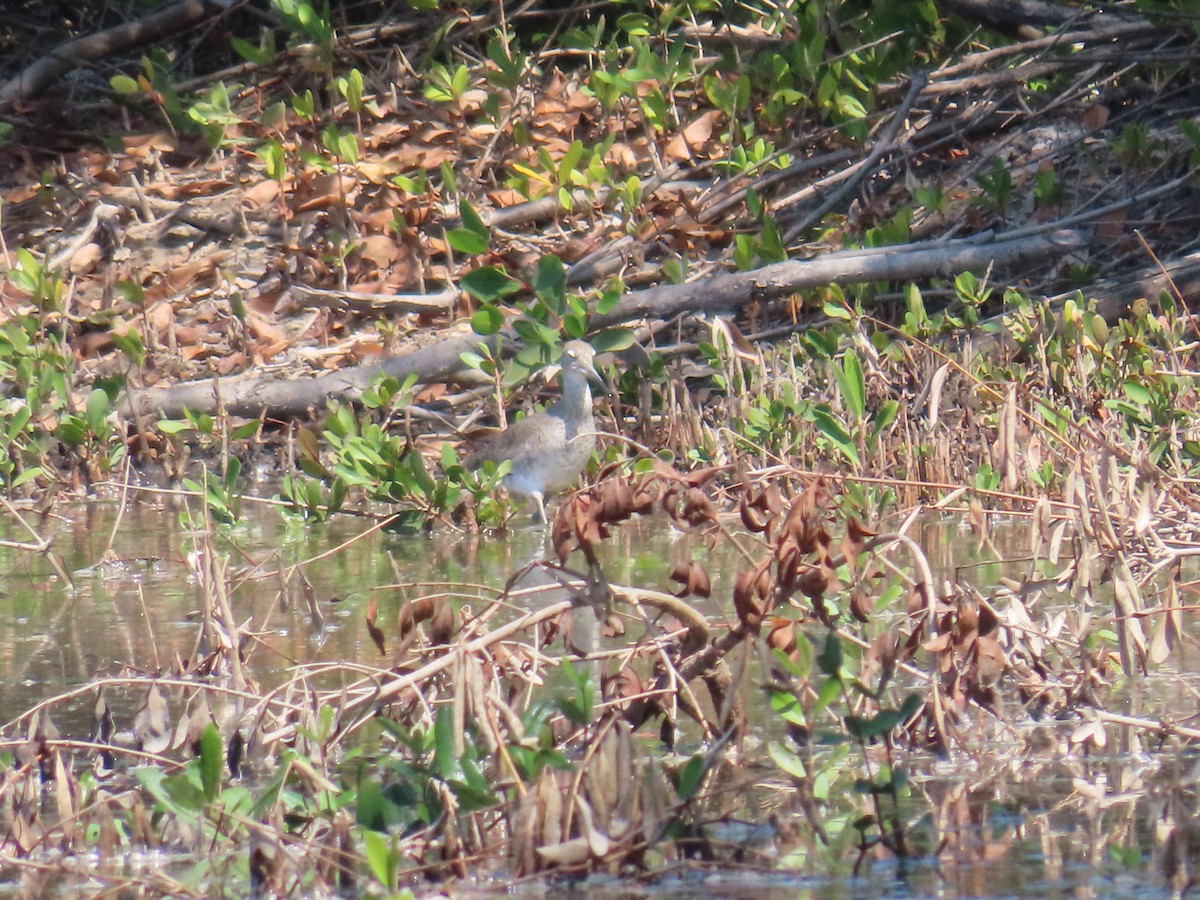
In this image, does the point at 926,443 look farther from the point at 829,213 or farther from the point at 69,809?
the point at 69,809

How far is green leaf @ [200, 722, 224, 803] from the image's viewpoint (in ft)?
10.4

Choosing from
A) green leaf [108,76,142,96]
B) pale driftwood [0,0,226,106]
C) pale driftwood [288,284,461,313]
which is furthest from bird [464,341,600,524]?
pale driftwood [0,0,226,106]

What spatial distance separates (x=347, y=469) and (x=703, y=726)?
360 cm

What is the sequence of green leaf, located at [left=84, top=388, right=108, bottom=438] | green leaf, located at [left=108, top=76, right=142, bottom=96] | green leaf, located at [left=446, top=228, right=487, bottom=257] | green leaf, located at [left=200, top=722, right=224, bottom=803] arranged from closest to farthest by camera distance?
green leaf, located at [left=200, top=722, right=224, bottom=803], green leaf, located at [left=446, top=228, right=487, bottom=257], green leaf, located at [left=84, top=388, right=108, bottom=438], green leaf, located at [left=108, top=76, right=142, bottom=96]

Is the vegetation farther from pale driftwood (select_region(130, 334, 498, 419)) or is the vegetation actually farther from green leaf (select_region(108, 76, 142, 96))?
green leaf (select_region(108, 76, 142, 96))

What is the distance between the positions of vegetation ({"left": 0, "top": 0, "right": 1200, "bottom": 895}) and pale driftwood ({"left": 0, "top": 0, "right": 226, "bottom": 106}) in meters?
0.06

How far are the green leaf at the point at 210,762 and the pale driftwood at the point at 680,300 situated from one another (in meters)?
5.43

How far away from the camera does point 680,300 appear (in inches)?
350

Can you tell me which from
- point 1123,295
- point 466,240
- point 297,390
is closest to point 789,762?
point 466,240

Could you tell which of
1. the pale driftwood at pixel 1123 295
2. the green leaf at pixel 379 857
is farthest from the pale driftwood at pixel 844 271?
the green leaf at pixel 379 857

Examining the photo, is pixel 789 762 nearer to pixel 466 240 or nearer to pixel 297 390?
pixel 466 240

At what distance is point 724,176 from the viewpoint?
10.4 meters

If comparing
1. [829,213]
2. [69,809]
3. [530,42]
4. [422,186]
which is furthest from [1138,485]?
[530,42]

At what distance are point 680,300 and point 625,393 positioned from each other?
0.55 metres
